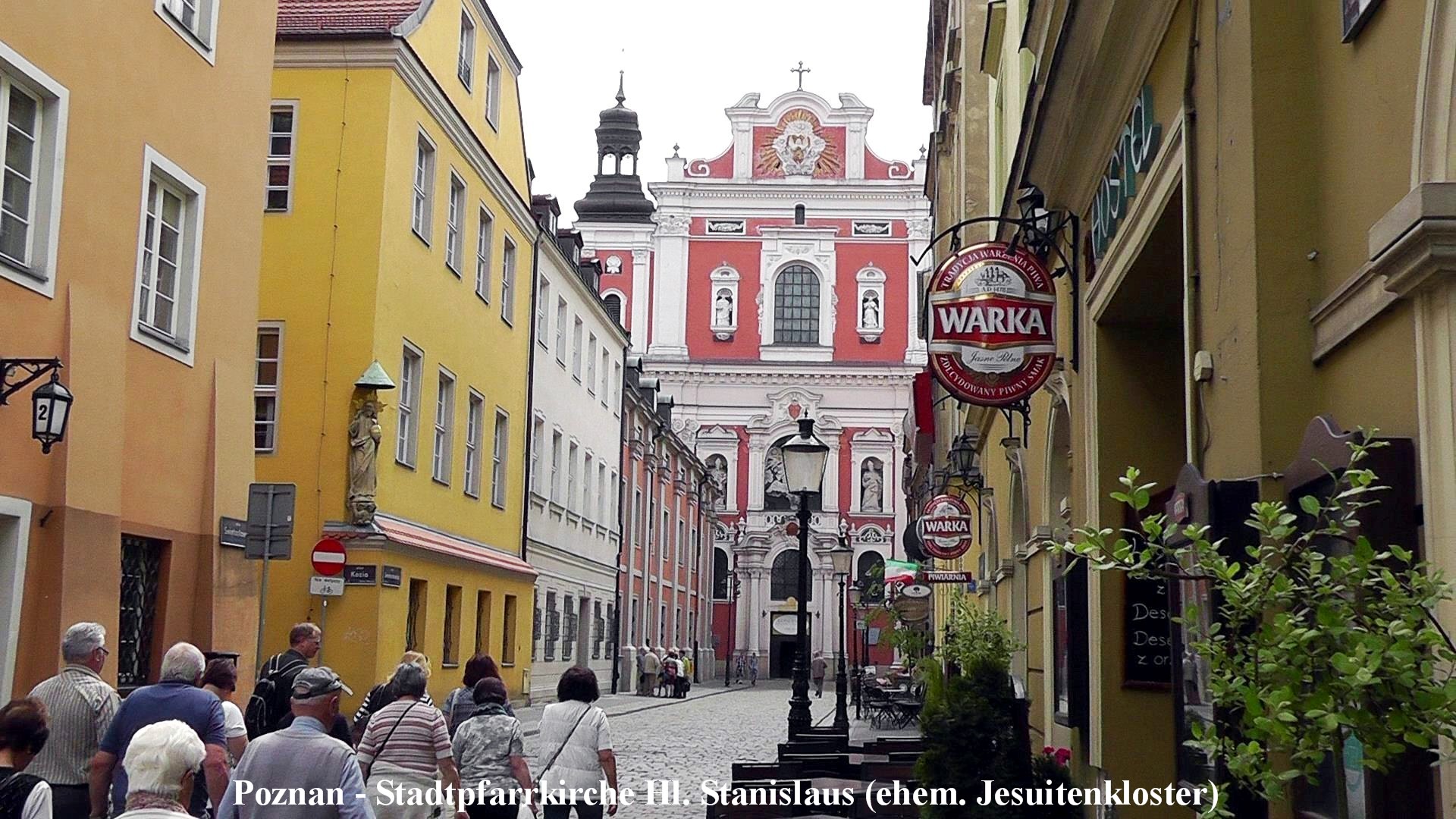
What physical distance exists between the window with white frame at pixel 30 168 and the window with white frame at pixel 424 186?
11.0 m

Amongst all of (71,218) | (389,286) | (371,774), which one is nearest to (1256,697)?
(371,774)

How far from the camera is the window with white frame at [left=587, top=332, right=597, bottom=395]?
3691cm

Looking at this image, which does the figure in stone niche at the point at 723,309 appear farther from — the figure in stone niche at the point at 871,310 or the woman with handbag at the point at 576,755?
the woman with handbag at the point at 576,755

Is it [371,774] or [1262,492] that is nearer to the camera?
[1262,492]

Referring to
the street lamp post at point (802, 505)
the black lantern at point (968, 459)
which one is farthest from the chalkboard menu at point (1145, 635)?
the black lantern at point (968, 459)

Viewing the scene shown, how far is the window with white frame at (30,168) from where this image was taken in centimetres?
1095

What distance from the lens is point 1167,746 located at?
886 centimetres

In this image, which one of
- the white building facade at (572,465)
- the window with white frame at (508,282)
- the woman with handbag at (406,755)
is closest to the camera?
the woman with handbag at (406,755)

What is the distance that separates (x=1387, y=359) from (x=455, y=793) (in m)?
5.44

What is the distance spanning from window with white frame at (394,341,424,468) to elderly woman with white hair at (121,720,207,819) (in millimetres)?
16713

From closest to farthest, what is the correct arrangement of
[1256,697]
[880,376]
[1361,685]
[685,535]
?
[1361,685]
[1256,697]
[685,535]
[880,376]

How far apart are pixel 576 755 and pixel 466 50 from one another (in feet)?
60.5

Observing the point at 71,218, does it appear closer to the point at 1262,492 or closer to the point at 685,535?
the point at 1262,492

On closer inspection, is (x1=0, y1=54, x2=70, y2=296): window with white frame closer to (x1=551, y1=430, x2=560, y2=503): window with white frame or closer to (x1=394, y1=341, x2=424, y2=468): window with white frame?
(x1=394, y1=341, x2=424, y2=468): window with white frame
